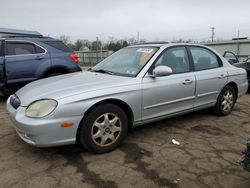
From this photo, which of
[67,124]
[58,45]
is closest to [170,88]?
[67,124]

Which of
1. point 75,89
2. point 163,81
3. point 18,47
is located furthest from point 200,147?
point 18,47

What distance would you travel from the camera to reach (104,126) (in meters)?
3.33

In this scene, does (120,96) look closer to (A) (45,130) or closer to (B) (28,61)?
(A) (45,130)

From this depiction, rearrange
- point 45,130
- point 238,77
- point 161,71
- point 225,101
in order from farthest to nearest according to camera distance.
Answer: point 238,77
point 225,101
point 161,71
point 45,130

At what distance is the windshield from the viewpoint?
12.8ft

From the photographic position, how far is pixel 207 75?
4.63 meters

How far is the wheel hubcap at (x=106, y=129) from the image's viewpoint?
3.28 metres

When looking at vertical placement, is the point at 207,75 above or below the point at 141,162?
above

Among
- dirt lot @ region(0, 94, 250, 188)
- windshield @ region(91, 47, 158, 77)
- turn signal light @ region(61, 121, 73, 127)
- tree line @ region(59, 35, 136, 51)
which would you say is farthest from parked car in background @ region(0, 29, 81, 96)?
tree line @ region(59, 35, 136, 51)

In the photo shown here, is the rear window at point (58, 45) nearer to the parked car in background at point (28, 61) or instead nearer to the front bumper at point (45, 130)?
the parked car in background at point (28, 61)

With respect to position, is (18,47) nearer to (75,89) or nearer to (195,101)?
(75,89)

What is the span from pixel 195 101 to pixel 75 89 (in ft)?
7.54

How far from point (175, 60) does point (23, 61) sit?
390 centimetres

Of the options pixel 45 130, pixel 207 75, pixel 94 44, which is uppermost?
pixel 94 44
